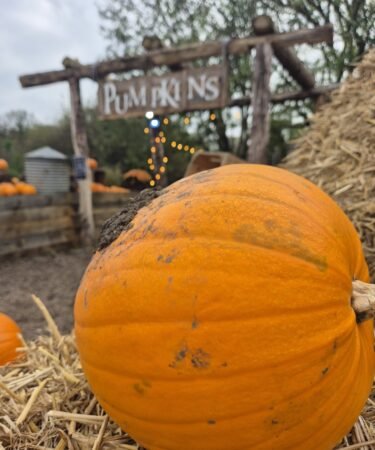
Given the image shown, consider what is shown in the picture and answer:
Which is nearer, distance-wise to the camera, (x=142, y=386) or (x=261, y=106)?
(x=142, y=386)

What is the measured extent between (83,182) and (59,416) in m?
6.71

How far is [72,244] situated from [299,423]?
287 inches

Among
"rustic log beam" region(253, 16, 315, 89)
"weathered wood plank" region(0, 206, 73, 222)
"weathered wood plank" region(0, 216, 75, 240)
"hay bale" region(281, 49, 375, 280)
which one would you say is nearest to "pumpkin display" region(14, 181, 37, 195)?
"weathered wood plank" region(0, 206, 73, 222)

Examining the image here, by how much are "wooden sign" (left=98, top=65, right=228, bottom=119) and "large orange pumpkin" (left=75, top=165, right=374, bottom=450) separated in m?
4.58

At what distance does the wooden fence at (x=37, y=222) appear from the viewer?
6680 mm

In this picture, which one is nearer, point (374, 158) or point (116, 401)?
point (116, 401)

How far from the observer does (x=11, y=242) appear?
6.71m

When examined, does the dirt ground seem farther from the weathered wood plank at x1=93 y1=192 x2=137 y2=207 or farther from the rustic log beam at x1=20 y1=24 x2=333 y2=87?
the rustic log beam at x1=20 y1=24 x2=333 y2=87

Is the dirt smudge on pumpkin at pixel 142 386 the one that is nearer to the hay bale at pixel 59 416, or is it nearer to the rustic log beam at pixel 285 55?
the hay bale at pixel 59 416

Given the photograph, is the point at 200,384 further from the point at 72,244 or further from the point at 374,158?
the point at 72,244

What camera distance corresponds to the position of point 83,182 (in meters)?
7.78

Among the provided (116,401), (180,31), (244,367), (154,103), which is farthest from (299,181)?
(180,31)

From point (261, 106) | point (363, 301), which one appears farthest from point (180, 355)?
point (261, 106)

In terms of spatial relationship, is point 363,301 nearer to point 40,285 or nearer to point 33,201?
point 40,285
